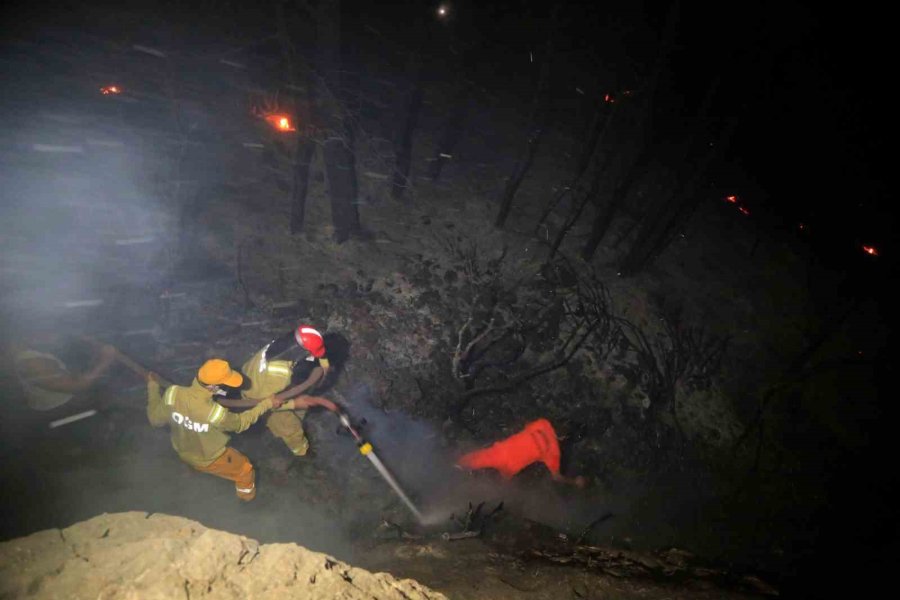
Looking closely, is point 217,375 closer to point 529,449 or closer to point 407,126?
point 529,449

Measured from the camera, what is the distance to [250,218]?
9.42m

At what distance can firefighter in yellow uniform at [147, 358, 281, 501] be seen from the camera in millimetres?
4648

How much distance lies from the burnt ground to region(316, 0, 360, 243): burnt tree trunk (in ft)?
2.41

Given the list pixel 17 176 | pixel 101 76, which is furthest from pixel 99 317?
pixel 101 76

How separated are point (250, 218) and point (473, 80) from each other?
33.5ft

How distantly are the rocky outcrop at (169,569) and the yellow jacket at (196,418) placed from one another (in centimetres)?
165

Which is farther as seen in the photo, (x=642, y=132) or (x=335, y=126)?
(x=642, y=132)

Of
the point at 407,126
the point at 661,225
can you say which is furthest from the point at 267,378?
the point at 661,225

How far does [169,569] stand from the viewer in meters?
2.62

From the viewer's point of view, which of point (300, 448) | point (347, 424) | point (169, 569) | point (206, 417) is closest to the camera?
point (169, 569)

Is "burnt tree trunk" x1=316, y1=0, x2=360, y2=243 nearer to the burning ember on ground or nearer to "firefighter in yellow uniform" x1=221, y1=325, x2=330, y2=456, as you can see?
the burning ember on ground

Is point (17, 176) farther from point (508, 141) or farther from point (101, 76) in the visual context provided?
point (508, 141)

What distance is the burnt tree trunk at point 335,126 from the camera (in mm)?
7250

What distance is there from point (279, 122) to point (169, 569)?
10761 mm
